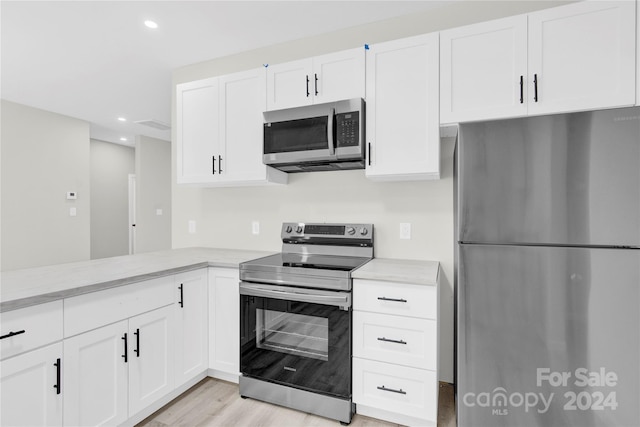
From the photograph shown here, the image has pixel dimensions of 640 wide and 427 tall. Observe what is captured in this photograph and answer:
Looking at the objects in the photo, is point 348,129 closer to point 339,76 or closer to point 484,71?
point 339,76

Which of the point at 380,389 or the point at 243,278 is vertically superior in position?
the point at 243,278

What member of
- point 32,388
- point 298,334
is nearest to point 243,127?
point 298,334

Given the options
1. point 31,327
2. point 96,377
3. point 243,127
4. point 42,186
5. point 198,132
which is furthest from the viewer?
point 42,186

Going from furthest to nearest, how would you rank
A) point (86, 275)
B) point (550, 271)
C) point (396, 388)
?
point (396, 388) → point (86, 275) → point (550, 271)

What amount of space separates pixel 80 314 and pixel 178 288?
23.4 inches

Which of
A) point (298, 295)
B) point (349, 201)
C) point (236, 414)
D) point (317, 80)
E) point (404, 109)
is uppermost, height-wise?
point (317, 80)

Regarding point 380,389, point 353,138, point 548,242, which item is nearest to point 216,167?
point 353,138

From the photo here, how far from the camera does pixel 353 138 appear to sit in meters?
2.06

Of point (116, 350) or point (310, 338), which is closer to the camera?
point (116, 350)

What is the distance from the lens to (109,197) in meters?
6.17

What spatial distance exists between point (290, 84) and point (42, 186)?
170 inches

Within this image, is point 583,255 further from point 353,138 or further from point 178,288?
point 178,288

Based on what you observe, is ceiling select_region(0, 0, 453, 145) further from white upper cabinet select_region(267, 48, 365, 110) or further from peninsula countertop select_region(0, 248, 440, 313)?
peninsula countertop select_region(0, 248, 440, 313)

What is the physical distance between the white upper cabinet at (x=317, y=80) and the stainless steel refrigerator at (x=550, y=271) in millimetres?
896
